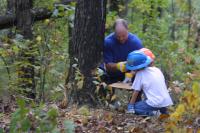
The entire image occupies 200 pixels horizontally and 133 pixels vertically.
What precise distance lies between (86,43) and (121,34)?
3.76 ft

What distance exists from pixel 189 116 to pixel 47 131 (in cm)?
148

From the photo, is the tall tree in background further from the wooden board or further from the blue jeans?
the blue jeans

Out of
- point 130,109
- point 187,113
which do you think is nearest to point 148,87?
point 130,109

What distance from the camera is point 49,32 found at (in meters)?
9.23

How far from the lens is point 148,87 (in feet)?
23.0

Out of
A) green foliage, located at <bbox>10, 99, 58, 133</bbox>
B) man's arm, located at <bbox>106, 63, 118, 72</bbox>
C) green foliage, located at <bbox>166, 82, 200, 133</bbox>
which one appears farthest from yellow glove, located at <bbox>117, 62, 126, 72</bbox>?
green foliage, located at <bbox>10, 99, 58, 133</bbox>

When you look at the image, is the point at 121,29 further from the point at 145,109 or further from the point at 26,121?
the point at 26,121

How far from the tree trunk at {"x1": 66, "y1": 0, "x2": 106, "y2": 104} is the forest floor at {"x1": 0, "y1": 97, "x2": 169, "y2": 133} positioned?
0.49 metres

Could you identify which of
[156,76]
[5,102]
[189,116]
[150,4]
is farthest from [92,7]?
[150,4]

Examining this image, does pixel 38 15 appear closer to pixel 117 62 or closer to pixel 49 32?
pixel 49 32

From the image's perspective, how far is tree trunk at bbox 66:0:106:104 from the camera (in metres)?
7.08

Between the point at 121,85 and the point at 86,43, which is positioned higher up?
the point at 86,43

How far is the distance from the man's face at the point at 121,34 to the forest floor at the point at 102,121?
1760 millimetres

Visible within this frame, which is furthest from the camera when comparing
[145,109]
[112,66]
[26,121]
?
[112,66]
